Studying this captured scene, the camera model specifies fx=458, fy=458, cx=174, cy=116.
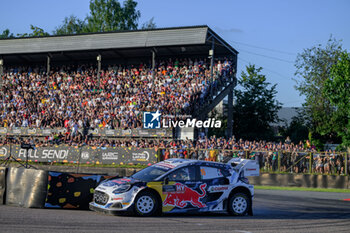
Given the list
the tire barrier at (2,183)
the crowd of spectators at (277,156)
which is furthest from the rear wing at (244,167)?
the crowd of spectators at (277,156)

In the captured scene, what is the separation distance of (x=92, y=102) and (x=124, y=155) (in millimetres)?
10266

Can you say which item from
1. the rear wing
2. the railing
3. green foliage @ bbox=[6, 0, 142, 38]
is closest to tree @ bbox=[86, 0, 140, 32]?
green foliage @ bbox=[6, 0, 142, 38]

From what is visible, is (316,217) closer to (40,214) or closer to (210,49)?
(40,214)

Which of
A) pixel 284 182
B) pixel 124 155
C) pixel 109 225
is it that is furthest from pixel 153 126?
pixel 109 225

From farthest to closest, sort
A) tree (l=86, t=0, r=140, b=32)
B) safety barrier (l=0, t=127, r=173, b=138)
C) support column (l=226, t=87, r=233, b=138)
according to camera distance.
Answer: tree (l=86, t=0, r=140, b=32)
support column (l=226, t=87, r=233, b=138)
safety barrier (l=0, t=127, r=173, b=138)

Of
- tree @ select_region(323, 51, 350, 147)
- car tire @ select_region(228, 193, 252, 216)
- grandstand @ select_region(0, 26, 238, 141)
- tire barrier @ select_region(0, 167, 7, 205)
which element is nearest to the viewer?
car tire @ select_region(228, 193, 252, 216)

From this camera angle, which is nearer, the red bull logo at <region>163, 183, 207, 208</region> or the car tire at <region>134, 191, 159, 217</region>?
the car tire at <region>134, 191, 159, 217</region>

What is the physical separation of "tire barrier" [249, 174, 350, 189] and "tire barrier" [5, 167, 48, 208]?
1332 centimetres

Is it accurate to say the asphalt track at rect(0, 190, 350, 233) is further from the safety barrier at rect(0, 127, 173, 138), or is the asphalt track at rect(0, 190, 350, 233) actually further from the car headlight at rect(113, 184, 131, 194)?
the safety barrier at rect(0, 127, 173, 138)

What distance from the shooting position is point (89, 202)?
1215cm

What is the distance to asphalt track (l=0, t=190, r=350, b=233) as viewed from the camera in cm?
898

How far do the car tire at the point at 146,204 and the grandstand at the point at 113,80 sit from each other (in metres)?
20.1

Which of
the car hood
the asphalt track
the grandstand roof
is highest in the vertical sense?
the grandstand roof

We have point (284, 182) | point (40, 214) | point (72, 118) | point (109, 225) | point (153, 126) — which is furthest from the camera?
point (72, 118)
